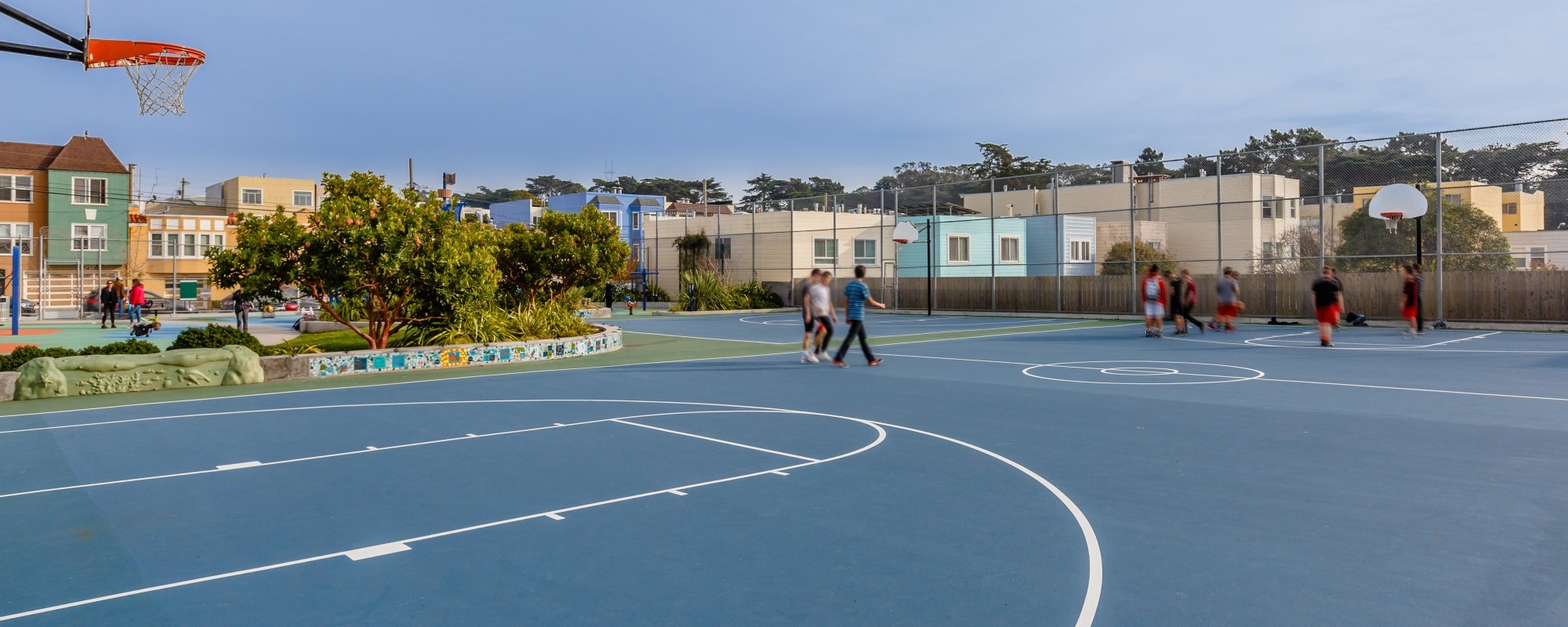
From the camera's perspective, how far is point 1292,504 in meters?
6.78

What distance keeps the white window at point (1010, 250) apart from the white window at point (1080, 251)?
9.26ft

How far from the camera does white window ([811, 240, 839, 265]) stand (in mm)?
43875

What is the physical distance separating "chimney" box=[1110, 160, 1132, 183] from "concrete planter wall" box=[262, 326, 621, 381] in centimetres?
2200

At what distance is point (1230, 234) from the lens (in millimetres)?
30516

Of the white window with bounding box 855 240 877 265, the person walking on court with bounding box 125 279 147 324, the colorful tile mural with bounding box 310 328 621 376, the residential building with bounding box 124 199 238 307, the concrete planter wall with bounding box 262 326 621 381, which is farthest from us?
the residential building with bounding box 124 199 238 307

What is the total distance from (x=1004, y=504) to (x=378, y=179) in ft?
44.9

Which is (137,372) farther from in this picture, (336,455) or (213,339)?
(336,455)

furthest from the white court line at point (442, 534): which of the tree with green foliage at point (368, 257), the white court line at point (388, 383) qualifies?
the tree with green foliage at point (368, 257)

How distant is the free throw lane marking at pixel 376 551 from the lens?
228 inches

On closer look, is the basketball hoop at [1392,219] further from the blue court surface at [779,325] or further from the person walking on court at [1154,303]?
the blue court surface at [779,325]

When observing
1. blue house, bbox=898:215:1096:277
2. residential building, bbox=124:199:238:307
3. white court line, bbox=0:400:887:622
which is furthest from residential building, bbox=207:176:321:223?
white court line, bbox=0:400:887:622

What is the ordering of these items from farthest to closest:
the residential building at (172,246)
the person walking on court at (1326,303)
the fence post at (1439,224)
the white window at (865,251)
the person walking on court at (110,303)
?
the residential building at (172,246) < the white window at (865,251) < the person walking on court at (110,303) < the fence post at (1439,224) < the person walking on court at (1326,303)

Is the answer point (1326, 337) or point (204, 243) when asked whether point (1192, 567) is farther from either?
point (204, 243)

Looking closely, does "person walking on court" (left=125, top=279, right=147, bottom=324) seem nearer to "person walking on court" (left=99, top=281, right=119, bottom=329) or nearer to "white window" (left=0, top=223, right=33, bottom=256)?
"person walking on court" (left=99, top=281, right=119, bottom=329)
